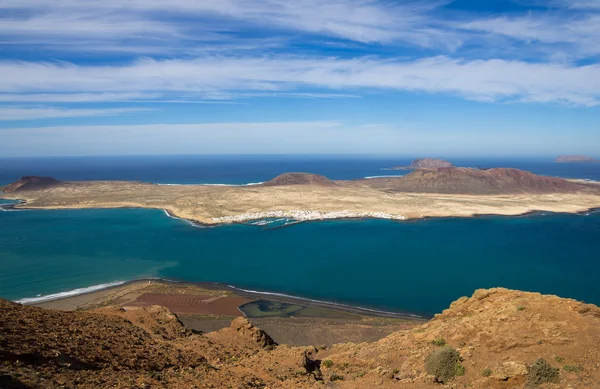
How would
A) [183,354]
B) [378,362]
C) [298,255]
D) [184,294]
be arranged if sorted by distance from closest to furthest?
[183,354], [378,362], [184,294], [298,255]

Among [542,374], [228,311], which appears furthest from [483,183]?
[542,374]

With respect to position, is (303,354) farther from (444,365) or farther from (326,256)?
(326,256)

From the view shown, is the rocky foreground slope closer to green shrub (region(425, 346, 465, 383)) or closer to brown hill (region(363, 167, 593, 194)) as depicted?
green shrub (region(425, 346, 465, 383))

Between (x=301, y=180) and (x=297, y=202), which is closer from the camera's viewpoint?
(x=297, y=202)

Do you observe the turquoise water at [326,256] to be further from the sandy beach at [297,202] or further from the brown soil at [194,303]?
the sandy beach at [297,202]

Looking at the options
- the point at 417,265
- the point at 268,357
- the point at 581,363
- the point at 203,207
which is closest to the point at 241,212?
the point at 203,207

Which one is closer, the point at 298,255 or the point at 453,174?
the point at 298,255

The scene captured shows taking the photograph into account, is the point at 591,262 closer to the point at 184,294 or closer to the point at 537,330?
the point at 537,330
